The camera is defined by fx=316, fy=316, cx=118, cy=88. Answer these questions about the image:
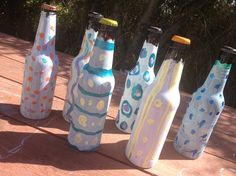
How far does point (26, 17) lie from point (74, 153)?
6.73ft

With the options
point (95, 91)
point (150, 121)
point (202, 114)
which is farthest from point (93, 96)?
point (202, 114)

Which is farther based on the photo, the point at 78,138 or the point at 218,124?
the point at 218,124

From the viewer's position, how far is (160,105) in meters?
0.62

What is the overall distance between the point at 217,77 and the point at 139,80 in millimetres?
179

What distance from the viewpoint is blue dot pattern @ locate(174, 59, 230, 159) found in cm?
70

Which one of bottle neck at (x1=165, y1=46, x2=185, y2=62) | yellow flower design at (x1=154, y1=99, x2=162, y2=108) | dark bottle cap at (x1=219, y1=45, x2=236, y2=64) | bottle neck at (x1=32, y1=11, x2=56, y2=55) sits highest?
dark bottle cap at (x1=219, y1=45, x2=236, y2=64)

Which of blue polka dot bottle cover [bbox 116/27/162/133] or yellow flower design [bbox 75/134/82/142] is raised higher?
blue polka dot bottle cover [bbox 116/27/162/133]

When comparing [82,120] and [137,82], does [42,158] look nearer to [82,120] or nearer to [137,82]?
[82,120]

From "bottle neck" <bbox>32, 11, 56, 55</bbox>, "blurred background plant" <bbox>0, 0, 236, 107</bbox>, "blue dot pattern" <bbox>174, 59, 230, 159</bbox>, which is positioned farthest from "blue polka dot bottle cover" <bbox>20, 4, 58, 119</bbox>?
"blurred background plant" <bbox>0, 0, 236, 107</bbox>

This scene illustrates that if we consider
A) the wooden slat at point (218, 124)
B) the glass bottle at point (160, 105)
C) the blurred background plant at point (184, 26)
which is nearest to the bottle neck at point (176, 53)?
the glass bottle at point (160, 105)

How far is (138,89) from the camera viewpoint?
2.51 ft

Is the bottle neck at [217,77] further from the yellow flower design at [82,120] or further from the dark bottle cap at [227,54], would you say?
the yellow flower design at [82,120]

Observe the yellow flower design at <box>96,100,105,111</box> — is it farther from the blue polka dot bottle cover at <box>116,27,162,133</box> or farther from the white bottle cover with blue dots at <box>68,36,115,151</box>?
the blue polka dot bottle cover at <box>116,27,162,133</box>

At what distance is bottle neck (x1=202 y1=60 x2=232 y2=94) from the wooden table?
0.19 metres
